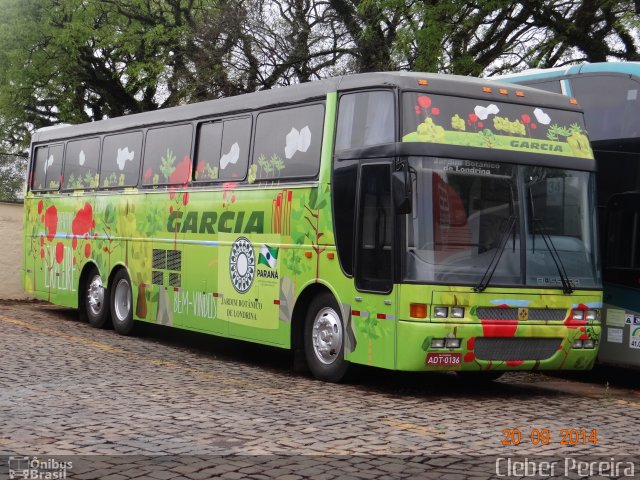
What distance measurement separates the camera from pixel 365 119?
11.9 m

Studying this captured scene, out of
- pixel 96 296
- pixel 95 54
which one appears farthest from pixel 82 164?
pixel 95 54

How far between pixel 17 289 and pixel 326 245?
13753mm

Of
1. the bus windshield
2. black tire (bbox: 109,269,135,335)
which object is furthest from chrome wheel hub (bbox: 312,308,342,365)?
black tire (bbox: 109,269,135,335)

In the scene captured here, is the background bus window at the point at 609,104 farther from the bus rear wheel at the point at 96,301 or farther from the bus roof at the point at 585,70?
the bus rear wheel at the point at 96,301

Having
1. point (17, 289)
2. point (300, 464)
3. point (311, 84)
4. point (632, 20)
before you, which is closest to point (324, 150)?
point (311, 84)

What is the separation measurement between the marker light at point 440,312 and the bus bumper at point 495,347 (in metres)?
0.10

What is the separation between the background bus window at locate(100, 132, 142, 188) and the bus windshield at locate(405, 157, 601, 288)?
7217mm

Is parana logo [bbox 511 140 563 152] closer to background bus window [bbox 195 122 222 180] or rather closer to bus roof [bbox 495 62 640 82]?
bus roof [bbox 495 62 640 82]

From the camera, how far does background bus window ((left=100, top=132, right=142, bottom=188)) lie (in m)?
17.4

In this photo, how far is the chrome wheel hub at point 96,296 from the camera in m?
18.2

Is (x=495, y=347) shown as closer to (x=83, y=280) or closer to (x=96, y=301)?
(x=96, y=301)

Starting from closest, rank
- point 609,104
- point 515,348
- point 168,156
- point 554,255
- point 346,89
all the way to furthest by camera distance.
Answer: point 515,348 → point 554,255 → point 346,89 → point 609,104 → point 168,156

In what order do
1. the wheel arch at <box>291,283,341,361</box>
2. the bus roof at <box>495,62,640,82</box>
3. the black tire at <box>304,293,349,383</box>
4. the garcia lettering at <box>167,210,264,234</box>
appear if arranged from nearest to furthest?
the black tire at <box>304,293,349,383</box>
the wheel arch at <box>291,283,341,361</box>
the bus roof at <box>495,62,640,82</box>
the garcia lettering at <box>167,210,264,234</box>

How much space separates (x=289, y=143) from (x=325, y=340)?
242 cm
